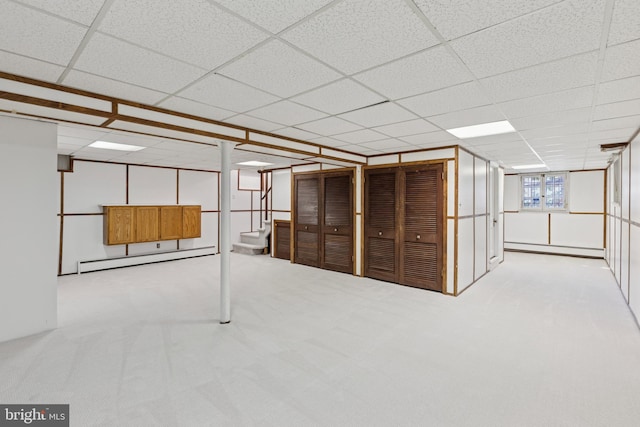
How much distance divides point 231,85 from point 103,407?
2.60 metres

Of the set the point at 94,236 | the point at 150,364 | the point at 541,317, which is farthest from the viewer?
the point at 94,236

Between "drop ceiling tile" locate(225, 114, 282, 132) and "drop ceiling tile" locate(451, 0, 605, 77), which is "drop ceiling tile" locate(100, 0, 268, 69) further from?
"drop ceiling tile" locate(225, 114, 282, 132)

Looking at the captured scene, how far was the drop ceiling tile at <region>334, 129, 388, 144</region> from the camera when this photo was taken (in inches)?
161

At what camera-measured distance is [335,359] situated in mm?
2904

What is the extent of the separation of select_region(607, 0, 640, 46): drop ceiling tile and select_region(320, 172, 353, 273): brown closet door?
4748mm

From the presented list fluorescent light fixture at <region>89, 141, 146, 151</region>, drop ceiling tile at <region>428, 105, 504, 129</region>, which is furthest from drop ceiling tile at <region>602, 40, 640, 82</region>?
fluorescent light fixture at <region>89, 141, 146, 151</region>

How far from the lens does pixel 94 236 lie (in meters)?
6.72

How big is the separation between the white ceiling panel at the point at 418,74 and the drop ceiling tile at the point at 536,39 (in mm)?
111

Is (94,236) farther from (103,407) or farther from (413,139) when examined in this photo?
(413,139)

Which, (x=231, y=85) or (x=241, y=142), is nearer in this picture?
(x=231, y=85)

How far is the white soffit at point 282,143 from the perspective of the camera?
413 centimetres

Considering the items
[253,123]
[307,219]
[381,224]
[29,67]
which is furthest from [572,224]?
[29,67]

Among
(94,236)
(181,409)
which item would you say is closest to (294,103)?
(181,409)

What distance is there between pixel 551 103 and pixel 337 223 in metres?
4.35
